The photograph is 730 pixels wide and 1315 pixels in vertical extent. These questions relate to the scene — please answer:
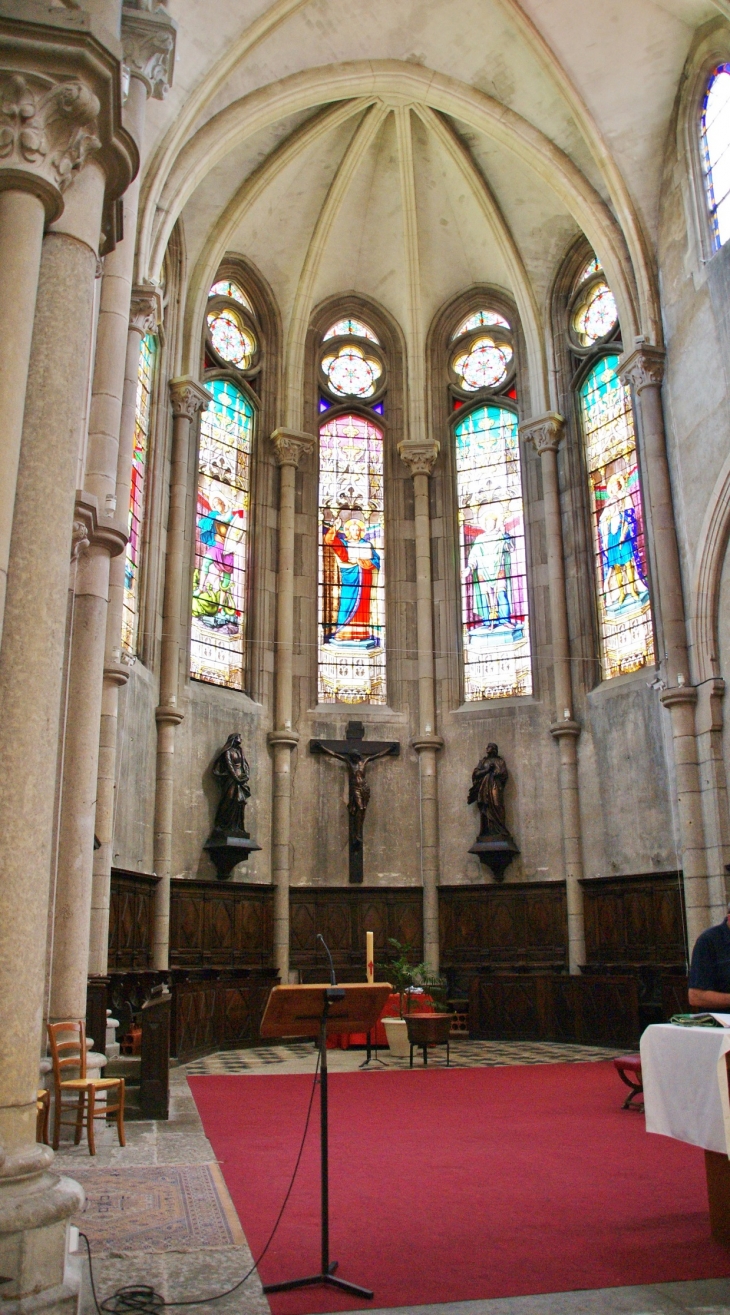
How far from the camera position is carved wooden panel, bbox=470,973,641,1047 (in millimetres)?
14242

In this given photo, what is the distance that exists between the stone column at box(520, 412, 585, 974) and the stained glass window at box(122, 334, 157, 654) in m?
6.72

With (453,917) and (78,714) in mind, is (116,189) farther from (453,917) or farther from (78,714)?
(453,917)

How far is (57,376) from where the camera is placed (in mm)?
4621

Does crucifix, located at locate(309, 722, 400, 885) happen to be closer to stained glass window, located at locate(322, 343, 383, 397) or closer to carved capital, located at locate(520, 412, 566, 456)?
carved capital, located at locate(520, 412, 566, 456)

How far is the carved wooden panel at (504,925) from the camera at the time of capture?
16766mm

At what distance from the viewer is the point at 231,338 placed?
19.6 m

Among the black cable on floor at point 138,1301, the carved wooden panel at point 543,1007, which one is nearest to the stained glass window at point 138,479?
the carved wooden panel at point 543,1007

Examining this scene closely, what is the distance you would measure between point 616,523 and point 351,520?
5.14 metres


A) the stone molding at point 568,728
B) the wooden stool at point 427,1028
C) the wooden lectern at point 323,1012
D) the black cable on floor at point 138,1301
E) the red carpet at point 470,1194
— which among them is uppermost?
the stone molding at point 568,728

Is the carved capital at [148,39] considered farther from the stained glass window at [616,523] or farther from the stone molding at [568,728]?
the stone molding at [568,728]

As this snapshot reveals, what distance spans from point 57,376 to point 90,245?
829 millimetres

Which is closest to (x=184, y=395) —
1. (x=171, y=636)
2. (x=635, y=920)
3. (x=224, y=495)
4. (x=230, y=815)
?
(x=224, y=495)

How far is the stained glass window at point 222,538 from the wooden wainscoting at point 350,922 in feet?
12.9

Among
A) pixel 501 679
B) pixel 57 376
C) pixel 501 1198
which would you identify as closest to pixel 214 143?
pixel 501 679
